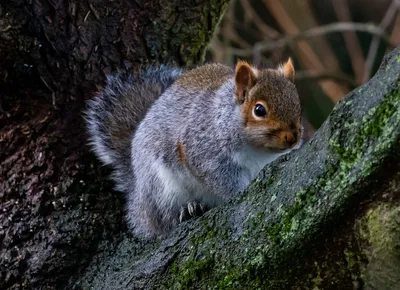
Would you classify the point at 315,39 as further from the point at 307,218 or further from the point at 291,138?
the point at 307,218

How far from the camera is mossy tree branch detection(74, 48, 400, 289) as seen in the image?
1028 mm

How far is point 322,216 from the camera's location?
108cm

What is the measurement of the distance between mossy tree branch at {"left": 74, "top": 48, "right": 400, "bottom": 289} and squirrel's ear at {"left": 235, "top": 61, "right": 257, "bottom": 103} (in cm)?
51

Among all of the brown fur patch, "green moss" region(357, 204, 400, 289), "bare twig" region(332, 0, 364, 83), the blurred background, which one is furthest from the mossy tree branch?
"bare twig" region(332, 0, 364, 83)

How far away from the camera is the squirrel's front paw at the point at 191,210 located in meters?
1.74

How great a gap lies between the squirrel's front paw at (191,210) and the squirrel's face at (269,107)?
19 centimetres

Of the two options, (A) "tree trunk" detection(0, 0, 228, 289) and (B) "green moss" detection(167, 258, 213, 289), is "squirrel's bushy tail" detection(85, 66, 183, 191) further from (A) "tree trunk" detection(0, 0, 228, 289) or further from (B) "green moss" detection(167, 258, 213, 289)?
(B) "green moss" detection(167, 258, 213, 289)

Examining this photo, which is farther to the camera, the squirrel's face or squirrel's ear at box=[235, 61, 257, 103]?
squirrel's ear at box=[235, 61, 257, 103]

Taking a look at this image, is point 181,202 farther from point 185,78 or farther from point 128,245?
point 185,78

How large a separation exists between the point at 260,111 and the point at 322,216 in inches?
25.8

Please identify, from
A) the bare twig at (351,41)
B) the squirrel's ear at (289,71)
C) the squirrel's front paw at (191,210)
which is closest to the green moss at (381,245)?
the squirrel's front paw at (191,210)

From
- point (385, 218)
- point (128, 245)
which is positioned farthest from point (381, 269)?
point (128, 245)

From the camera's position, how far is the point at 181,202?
1783mm

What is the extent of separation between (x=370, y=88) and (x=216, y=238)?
38 centimetres
